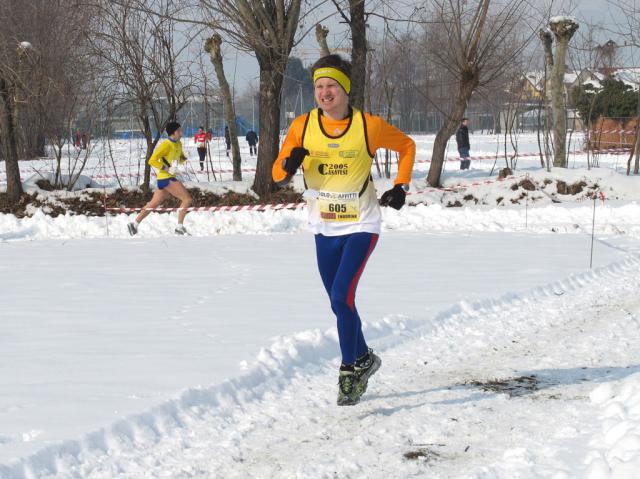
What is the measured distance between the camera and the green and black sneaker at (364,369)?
5270 millimetres

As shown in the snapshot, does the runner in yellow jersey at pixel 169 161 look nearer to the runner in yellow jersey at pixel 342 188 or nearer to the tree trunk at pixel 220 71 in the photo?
the runner in yellow jersey at pixel 342 188

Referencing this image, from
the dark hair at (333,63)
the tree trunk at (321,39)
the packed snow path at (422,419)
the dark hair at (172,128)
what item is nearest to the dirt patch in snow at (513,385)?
the packed snow path at (422,419)

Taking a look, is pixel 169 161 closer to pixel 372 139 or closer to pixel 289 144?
pixel 289 144

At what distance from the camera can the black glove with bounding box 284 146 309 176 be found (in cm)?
517

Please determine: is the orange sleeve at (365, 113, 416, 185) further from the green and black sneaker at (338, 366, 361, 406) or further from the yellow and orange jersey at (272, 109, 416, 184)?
the green and black sneaker at (338, 366, 361, 406)

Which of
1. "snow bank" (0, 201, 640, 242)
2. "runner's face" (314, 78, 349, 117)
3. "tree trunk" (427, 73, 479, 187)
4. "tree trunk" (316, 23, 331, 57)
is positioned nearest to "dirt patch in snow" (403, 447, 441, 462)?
"runner's face" (314, 78, 349, 117)

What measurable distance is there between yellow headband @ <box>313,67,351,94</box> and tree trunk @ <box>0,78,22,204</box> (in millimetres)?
15492

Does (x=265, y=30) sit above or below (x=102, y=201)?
above

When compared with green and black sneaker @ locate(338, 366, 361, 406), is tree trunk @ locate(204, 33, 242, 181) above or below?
above

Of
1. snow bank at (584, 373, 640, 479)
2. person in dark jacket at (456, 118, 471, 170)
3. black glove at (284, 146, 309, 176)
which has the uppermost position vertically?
black glove at (284, 146, 309, 176)

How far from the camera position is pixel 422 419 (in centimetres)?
495

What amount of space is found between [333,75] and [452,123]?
52.1 feet

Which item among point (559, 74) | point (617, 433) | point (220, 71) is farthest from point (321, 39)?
point (617, 433)

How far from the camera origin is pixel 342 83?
529cm
